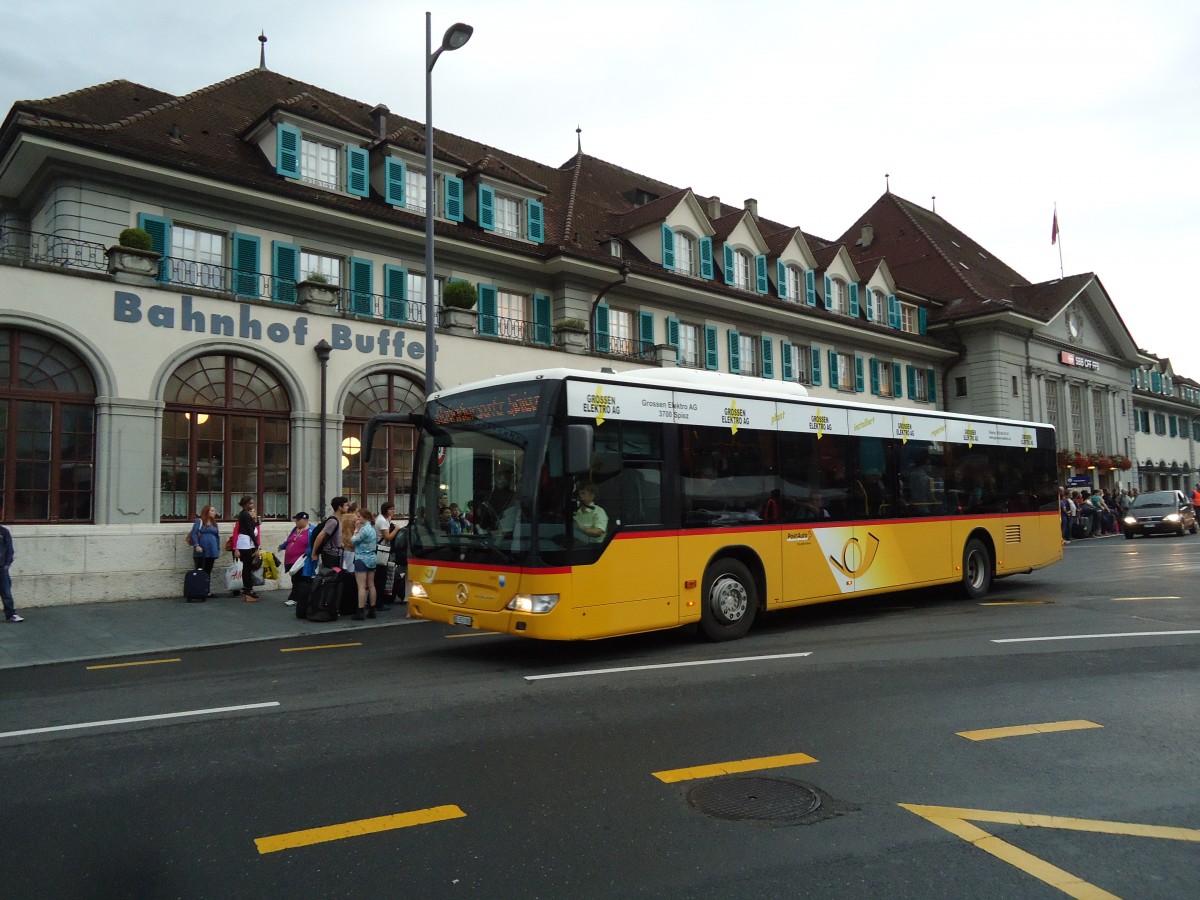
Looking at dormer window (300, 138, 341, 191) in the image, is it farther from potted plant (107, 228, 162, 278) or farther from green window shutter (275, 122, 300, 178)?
potted plant (107, 228, 162, 278)

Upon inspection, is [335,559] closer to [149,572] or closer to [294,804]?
[149,572]

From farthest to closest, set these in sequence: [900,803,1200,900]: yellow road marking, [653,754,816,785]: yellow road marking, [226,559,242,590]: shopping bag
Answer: [226,559,242,590]: shopping bag < [653,754,816,785]: yellow road marking < [900,803,1200,900]: yellow road marking

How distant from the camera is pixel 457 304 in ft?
69.1

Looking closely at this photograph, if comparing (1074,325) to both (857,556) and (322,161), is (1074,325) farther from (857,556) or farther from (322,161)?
(857,556)

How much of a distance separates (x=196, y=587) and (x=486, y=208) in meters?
13.3

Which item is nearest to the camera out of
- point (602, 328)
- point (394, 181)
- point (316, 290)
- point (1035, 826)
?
point (1035, 826)

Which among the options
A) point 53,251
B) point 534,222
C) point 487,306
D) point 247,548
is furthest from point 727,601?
point 534,222

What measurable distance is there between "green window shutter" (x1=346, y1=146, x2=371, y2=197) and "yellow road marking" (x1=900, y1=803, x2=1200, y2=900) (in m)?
20.6

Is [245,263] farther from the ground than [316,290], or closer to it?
farther from the ground

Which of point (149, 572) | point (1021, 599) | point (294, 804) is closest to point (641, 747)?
point (294, 804)

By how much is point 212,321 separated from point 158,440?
252 cm

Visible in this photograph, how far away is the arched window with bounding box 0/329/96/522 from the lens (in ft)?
50.1

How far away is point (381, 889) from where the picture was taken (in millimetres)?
3633

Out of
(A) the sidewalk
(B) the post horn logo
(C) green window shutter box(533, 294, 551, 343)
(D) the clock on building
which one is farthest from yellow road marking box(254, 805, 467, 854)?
(D) the clock on building
